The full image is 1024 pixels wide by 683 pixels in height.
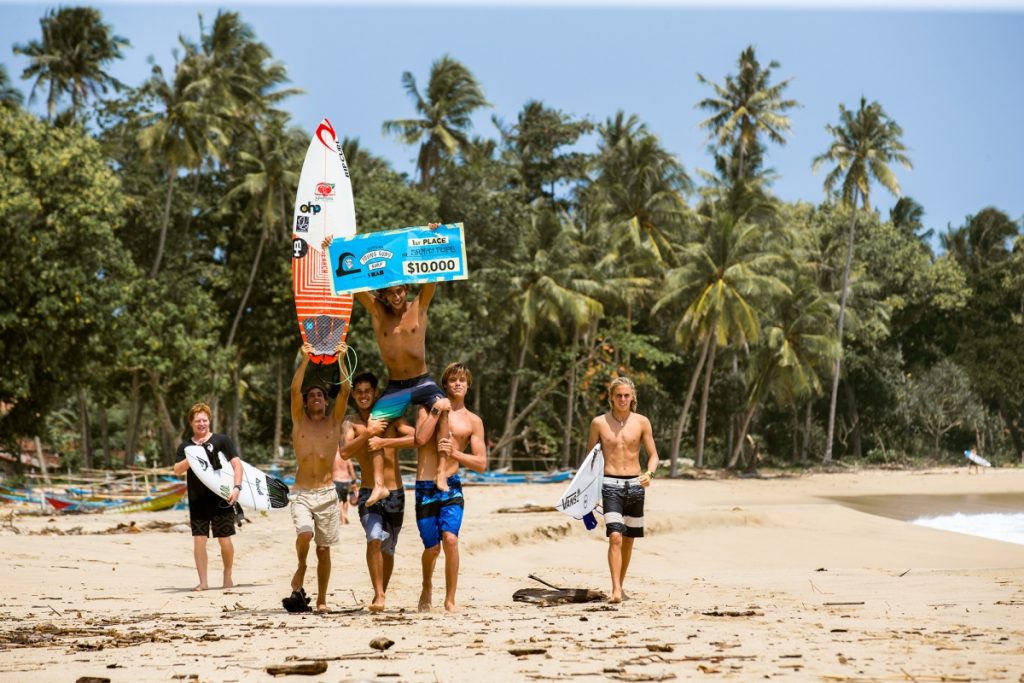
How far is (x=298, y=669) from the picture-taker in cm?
477

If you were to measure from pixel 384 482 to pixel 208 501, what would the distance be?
2.51m

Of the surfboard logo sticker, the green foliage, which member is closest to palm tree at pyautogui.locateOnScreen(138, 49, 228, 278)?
the green foliage

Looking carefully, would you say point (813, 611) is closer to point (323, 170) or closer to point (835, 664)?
point (835, 664)

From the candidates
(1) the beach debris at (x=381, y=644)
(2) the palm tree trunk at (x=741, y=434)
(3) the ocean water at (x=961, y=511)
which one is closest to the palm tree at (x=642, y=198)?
(2) the palm tree trunk at (x=741, y=434)

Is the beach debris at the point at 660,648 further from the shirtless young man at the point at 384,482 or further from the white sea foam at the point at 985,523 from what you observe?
the white sea foam at the point at 985,523

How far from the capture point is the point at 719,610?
7.04 m

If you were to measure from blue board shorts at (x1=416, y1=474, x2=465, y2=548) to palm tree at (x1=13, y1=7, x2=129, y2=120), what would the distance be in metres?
33.5

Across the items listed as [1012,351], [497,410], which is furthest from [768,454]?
[497,410]

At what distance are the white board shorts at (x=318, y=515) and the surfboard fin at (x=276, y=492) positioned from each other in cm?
122

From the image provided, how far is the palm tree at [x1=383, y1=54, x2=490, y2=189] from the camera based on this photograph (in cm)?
4300

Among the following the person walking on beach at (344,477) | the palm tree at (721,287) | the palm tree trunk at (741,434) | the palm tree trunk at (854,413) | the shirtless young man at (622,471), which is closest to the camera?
the shirtless young man at (622,471)

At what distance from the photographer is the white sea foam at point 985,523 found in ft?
67.4

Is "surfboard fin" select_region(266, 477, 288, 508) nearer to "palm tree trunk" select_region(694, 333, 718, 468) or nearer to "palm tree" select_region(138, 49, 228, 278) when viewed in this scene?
"palm tree" select_region(138, 49, 228, 278)

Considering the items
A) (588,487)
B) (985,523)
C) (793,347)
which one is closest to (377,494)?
(588,487)
